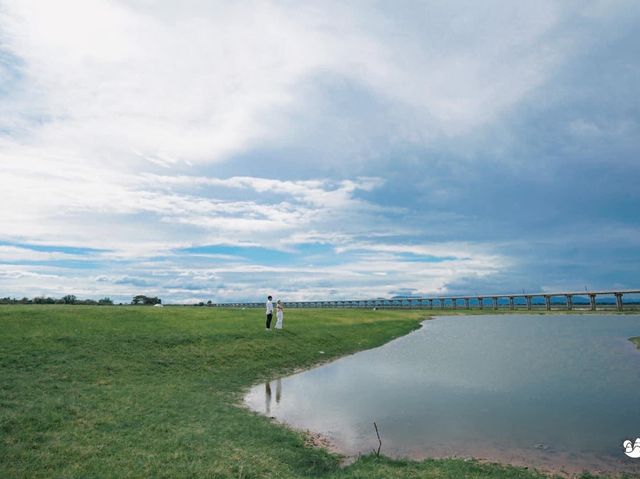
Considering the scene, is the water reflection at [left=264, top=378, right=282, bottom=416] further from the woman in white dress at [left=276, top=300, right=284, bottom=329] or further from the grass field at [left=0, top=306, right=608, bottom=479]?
the woman in white dress at [left=276, top=300, right=284, bottom=329]

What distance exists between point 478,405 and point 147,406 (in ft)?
45.3

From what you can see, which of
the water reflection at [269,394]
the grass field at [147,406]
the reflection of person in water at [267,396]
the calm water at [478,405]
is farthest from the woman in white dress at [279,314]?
the reflection of person in water at [267,396]

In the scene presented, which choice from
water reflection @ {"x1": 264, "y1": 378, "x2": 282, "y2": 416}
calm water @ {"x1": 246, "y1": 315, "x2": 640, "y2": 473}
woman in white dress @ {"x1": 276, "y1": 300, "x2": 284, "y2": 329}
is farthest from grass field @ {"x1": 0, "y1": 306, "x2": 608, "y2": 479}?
woman in white dress @ {"x1": 276, "y1": 300, "x2": 284, "y2": 329}

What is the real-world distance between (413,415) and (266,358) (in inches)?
554

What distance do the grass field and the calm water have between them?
1.88 m

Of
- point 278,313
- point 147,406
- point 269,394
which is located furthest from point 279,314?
point 147,406

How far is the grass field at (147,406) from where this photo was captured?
36.3 feet

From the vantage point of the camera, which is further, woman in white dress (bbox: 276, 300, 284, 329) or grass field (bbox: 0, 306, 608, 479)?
woman in white dress (bbox: 276, 300, 284, 329)

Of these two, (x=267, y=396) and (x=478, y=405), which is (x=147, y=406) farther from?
(x=478, y=405)

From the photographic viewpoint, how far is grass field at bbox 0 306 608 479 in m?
11.1

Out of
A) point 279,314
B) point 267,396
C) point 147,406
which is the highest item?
point 279,314

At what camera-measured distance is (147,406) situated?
16.3 meters

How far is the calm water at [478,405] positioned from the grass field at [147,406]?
1.88 meters

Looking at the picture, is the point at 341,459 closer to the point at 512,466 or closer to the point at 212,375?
the point at 512,466
